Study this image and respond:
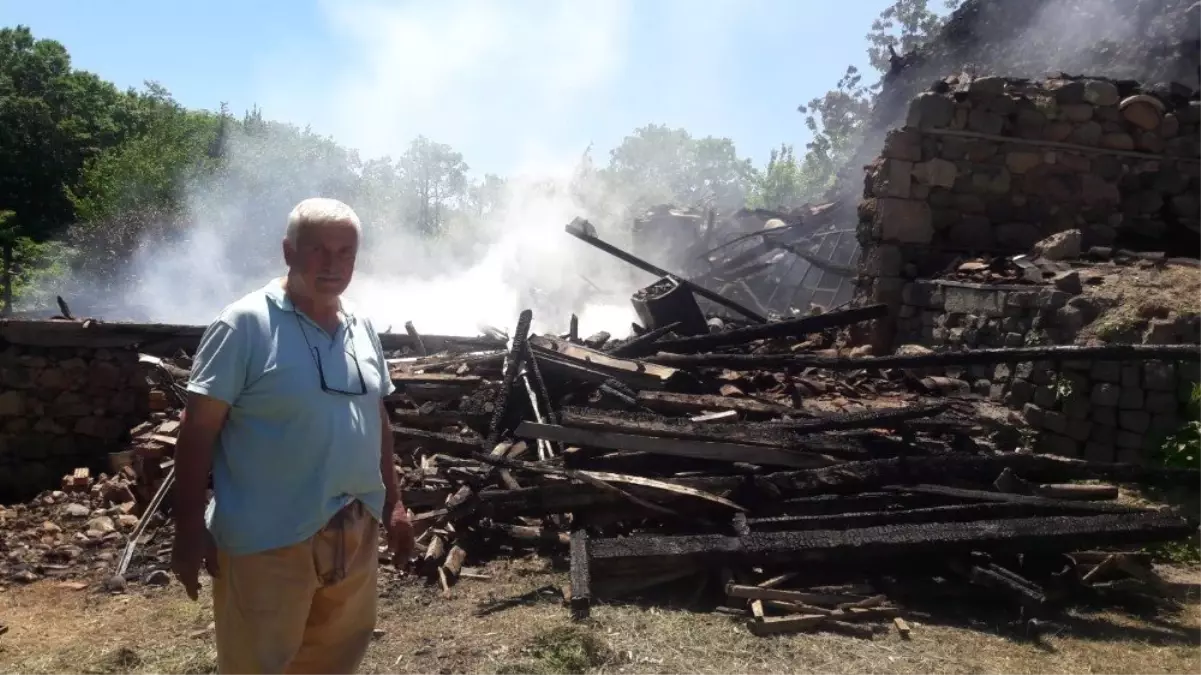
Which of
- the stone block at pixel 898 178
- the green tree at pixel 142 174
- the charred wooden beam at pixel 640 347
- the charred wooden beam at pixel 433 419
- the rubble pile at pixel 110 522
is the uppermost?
the green tree at pixel 142 174

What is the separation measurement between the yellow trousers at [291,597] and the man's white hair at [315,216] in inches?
36.4

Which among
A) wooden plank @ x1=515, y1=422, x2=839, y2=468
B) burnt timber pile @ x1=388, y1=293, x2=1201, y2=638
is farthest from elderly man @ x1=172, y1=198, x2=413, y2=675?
wooden plank @ x1=515, y1=422, x2=839, y2=468

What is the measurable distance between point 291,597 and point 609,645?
2048 mm

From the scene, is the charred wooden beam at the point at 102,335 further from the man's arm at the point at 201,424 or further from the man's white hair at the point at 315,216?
the man's arm at the point at 201,424

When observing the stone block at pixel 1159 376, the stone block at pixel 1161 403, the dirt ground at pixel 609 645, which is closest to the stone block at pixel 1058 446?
the stone block at pixel 1161 403

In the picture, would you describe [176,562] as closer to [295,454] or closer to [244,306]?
[295,454]

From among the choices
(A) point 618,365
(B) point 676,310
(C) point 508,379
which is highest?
(B) point 676,310

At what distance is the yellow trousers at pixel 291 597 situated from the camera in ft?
9.07

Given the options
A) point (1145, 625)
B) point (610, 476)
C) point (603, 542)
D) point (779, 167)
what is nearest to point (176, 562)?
point (603, 542)

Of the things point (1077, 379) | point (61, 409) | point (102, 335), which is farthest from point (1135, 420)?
point (61, 409)

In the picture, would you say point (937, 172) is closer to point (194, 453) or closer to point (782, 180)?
point (194, 453)

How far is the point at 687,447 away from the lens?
20.3 feet

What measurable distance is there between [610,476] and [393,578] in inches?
60.7

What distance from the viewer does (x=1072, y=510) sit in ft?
18.3
